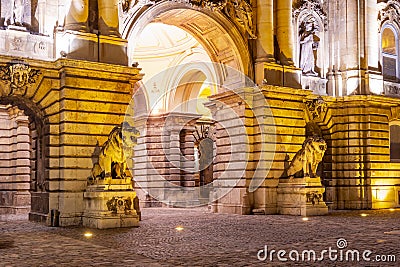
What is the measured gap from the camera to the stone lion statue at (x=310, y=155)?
2095 centimetres

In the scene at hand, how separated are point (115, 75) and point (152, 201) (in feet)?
42.2

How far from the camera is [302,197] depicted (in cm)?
2123

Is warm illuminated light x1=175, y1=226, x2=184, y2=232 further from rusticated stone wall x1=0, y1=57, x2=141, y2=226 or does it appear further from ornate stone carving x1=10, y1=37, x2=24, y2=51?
ornate stone carving x1=10, y1=37, x2=24, y2=51

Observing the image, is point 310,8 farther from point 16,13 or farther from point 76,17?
point 16,13

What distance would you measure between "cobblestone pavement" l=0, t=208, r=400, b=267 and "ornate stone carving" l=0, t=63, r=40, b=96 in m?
4.34

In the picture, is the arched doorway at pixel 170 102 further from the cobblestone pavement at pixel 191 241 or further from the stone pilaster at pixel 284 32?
the cobblestone pavement at pixel 191 241

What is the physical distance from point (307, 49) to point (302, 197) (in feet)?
25.7

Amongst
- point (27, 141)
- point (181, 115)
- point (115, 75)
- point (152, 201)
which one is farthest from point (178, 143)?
point (115, 75)

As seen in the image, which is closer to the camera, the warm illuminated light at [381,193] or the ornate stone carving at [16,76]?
the ornate stone carving at [16,76]

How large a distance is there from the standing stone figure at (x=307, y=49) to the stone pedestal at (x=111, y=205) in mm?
11778

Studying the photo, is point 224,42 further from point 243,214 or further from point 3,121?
point 3,121

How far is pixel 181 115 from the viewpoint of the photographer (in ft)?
104

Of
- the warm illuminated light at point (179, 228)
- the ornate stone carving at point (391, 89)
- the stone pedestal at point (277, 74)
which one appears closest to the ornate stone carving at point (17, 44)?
the warm illuminated light at point (179, 228)

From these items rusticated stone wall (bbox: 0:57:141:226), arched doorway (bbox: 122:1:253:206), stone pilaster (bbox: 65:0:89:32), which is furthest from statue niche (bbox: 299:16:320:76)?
stone pilaster (bbox: 65:0:89:32)
